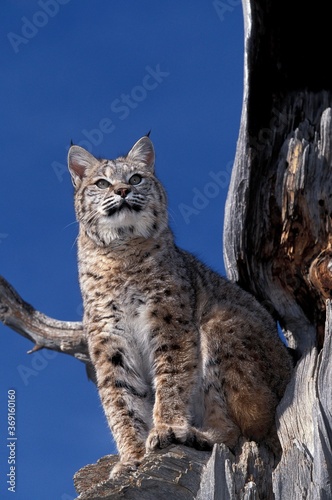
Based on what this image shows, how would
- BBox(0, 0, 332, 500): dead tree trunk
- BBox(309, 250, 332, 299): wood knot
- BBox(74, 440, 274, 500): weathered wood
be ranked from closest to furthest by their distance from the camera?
BBox(74, 440, 274, 500): weathered wood
BBox(309, 250, 332, 299): wood knot
BBox(0, 0, 332, 500): dead tree trunk

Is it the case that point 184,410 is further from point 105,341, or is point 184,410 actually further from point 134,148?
point 134,148

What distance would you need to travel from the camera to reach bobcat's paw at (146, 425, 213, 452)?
7.12 meters

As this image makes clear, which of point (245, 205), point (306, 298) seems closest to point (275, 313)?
point (306, 298)

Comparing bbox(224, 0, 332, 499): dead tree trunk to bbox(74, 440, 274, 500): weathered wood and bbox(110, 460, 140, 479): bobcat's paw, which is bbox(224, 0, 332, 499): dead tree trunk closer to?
bbox(74, 440, 274, 500): weathered wood

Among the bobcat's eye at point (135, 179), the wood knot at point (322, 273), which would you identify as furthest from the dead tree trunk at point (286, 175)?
the bobcat's eye at point (135, 179)

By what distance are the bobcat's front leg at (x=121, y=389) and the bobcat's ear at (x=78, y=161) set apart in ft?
6.15

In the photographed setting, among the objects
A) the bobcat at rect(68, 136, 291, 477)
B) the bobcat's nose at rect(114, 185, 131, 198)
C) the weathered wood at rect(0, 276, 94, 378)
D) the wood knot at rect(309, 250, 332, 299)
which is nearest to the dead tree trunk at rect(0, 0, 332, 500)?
the wood knot at rect(309, 250, 332, 299)

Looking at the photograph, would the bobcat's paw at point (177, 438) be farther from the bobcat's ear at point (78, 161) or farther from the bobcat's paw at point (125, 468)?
the bobcat's ear at point (78, 161)

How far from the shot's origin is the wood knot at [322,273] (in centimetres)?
813

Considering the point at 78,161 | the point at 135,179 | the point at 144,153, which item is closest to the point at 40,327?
the point at 78,161

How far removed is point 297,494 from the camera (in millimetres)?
6660

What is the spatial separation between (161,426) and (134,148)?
3.07m

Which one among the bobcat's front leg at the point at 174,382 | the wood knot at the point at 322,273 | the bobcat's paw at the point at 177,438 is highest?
the wood knot at the point at 322,273

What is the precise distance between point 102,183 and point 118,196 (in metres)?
0.38
